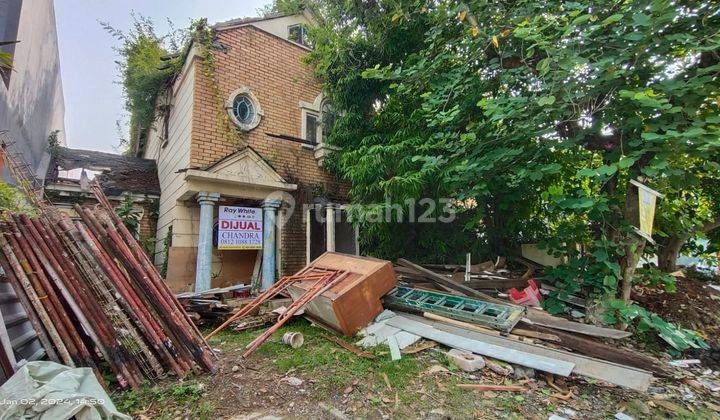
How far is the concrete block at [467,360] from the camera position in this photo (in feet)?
11.0

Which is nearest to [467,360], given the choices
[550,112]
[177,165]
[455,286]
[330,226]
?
[455,286]

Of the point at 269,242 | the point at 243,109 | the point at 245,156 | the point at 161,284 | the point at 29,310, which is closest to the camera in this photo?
the point at 29,310

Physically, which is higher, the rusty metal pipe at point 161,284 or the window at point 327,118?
the window at point 327,118

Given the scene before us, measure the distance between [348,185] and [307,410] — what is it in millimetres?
6330

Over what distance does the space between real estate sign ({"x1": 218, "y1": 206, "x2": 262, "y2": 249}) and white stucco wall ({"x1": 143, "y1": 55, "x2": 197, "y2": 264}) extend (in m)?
0.65

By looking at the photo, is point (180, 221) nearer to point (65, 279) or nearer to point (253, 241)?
point (253, 241)

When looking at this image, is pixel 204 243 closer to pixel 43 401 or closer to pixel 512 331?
pixel 43 401

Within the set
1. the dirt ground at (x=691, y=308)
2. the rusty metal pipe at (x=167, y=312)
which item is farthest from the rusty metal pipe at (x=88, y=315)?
the dirt ground at (x=691, y=308)

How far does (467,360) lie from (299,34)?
8.63 meters

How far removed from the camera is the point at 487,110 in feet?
13.6

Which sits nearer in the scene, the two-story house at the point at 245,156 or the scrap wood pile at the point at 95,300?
the scrap wood pile at the point at 95,300

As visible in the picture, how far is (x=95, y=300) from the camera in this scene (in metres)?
3.08

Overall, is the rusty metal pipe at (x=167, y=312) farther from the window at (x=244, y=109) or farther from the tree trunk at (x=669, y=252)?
the tree trunk at (x=669, y=252)

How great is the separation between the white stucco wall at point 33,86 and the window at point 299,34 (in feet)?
16.2
